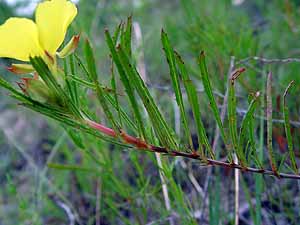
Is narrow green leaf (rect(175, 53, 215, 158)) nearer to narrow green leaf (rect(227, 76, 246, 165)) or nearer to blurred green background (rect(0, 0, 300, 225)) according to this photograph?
narrow green leaf (rect(227, 76, 246, 165))

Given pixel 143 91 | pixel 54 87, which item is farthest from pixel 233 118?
pixel 54 87

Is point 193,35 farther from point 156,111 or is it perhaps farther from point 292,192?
point 156,111

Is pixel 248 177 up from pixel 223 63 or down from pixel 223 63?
down

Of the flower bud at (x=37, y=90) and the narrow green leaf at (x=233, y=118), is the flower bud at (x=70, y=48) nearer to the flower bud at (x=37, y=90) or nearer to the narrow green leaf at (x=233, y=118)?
the flower bud at (x=37, y=90)

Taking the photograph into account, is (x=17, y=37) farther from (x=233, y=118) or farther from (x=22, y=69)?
(x=233, y=118)

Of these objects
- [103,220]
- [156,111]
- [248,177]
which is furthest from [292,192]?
[156,111]

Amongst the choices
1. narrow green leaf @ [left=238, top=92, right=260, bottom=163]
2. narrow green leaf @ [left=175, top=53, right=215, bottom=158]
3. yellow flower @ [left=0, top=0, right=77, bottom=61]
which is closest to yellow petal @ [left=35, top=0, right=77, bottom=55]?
yellow flower @ [left=0, top=0, right=77, bottom=61]
